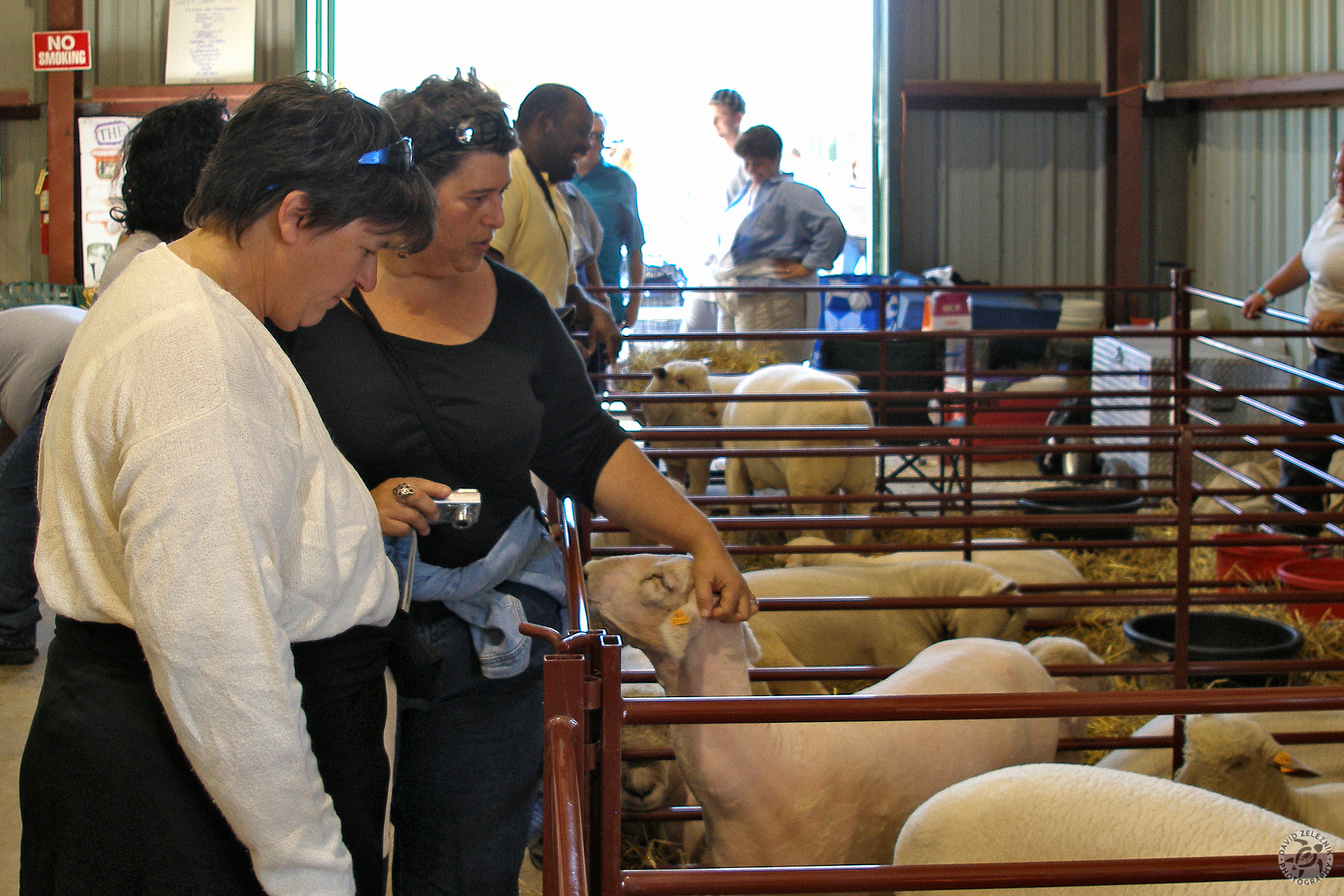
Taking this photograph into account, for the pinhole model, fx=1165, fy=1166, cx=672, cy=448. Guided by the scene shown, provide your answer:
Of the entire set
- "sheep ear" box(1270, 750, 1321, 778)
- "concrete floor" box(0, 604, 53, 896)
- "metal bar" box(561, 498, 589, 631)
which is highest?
"metal bar" box(561, 498, 589, 631)

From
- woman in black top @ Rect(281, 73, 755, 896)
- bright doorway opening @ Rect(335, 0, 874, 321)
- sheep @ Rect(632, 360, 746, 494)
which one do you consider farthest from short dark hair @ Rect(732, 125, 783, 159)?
woman in black top @ Rect(281, 73, 755, 896)

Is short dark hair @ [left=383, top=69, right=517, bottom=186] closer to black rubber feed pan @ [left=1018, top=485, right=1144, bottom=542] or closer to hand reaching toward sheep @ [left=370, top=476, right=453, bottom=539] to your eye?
hand reaching toward sheep @ [left=370, top=476, right=453, bottom=539]

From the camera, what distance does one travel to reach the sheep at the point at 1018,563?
170 inches

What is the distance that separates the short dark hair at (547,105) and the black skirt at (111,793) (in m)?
2.44

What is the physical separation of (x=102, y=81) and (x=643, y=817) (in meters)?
9.52

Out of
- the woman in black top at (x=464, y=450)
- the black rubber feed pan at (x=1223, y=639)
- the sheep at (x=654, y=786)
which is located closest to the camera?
the woman in black top at (x=464, y=450)

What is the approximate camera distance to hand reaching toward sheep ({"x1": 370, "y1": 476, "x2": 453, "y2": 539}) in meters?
1.49

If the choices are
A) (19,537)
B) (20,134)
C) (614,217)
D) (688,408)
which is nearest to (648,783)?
(19,537)

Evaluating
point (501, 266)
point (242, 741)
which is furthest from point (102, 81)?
point (242, 741)

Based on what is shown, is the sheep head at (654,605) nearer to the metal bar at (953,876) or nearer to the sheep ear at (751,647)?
the sheep ear at (751,647)

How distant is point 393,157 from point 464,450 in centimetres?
53

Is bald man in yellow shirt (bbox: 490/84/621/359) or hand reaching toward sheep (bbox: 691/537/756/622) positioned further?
bald man in yellow shirt (bbox: 490/84/621/359)

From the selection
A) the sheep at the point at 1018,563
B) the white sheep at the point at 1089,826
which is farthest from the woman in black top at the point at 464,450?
the sheep at the point at 1018,563

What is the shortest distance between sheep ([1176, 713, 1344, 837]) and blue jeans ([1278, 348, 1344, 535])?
2.66 m
